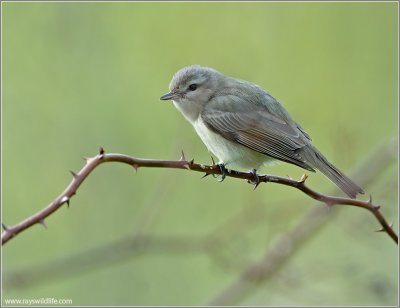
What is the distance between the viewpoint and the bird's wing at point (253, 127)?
14.6 feet

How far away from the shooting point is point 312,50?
283 inches

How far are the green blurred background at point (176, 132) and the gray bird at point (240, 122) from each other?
355 mm

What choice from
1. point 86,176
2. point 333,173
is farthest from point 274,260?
point 86,176

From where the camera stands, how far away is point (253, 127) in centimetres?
465

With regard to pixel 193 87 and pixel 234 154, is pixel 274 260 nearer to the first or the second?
pixel 234 154

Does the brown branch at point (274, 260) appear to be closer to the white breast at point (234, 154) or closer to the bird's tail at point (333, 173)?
the bird's tail at point (333, 173)

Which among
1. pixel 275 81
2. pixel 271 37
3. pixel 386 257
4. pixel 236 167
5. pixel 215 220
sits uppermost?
pixel 271 37

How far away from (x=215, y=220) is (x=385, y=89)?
2.39 metres

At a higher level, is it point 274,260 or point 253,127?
point 253,127

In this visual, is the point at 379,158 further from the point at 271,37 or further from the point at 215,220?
the point at 271,37

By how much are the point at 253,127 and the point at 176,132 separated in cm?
182

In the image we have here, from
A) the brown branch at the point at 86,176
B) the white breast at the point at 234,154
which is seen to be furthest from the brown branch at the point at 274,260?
the brown branch at the point at 86,176

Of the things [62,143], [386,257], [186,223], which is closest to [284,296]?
[386,257]

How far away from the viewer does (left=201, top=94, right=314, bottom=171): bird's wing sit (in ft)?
14.6
